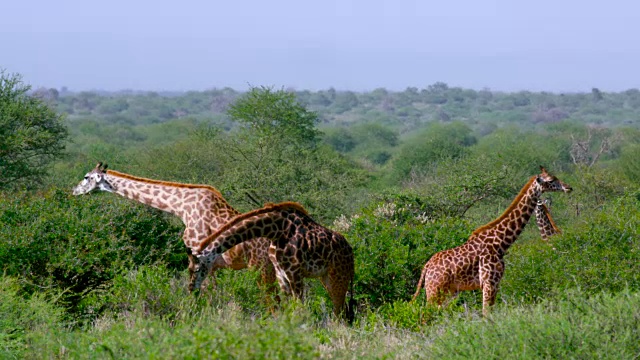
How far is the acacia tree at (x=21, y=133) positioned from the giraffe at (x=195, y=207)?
12.0 meters

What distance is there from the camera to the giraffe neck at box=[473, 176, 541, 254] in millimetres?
12266

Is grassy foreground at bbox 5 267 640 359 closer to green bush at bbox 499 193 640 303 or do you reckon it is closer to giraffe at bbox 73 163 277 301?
giraffe at bbox 73 163 277 301

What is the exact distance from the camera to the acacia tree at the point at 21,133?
25203 mm

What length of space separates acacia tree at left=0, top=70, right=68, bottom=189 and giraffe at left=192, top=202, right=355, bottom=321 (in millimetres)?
15008

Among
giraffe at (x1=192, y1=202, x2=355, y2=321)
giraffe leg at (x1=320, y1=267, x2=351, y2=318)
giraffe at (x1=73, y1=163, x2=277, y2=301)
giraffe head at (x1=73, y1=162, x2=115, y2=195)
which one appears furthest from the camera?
giraffe head at (x1=73, y1=162, x2=115, y2=195)

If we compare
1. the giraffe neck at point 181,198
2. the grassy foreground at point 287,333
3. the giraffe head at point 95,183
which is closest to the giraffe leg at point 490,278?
the grassy foreground at point 287,333

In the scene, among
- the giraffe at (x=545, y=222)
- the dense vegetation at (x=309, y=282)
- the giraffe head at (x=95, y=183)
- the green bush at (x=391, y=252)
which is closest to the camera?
the dense vegetation at (x=309, y=282)

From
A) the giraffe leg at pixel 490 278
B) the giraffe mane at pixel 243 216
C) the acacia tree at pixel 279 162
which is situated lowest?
the acacia tree at pixel 279 162

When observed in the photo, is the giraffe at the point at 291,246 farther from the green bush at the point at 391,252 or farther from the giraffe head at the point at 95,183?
the giraffe head at the point at 95,183

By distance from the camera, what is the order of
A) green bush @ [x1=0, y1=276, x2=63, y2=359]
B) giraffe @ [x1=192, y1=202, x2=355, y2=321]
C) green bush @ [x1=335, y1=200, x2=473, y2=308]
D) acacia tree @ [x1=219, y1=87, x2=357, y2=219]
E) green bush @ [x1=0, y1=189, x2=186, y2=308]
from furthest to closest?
acacia tree @ [x1=219, y1=87, x2=357, y2=219] < green bush @ [x1=335, y1=200, x2=473, y2=308] < green bush @ [x1=0, y1=189, x2=186, y2=308] < giraffe @ [x1=192, y1=202, x2=355, y2=321] < green bush @ [x1=0, y1=276, x2=63, y2=359]

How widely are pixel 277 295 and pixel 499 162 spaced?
2198 centimetres

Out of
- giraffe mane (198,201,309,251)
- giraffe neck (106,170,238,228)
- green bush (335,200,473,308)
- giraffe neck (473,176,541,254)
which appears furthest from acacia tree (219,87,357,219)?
giraffe mane (198,201,309,251)

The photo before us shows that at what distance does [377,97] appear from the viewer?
148m

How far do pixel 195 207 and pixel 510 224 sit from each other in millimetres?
3971
